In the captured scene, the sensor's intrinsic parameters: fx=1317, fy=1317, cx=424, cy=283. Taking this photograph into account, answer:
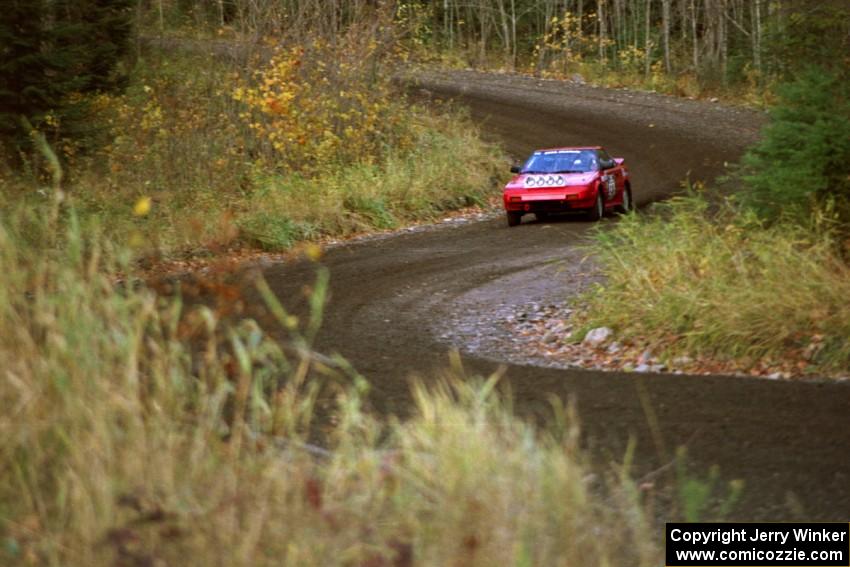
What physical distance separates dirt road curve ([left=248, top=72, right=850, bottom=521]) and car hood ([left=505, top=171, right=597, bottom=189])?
28.4 inches

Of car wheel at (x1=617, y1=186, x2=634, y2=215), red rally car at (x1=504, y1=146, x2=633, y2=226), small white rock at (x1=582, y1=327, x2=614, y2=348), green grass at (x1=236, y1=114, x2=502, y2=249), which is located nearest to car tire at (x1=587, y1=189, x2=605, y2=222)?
red rally car at (x1=504, y1=146, x2=633, y2=226)

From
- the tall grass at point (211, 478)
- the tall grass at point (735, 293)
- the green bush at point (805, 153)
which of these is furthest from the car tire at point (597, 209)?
the tall grass at point (211, 478)

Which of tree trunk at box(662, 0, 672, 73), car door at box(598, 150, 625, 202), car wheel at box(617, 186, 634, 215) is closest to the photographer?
car door at box(598, 150, 625, 202)

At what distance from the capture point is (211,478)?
4906 mm

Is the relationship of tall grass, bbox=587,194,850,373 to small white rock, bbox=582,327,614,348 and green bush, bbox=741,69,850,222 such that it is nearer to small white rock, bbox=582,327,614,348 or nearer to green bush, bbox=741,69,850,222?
small white rock, bbox=582,327,614,348

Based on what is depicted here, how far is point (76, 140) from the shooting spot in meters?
18.5

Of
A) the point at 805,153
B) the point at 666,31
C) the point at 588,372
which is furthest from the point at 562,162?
the point at 666,31

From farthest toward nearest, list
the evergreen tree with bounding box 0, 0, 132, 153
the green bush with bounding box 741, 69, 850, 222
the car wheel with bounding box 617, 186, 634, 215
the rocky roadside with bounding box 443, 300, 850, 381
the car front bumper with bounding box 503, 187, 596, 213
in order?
1. the car wheel with bounding box 617, 186, 634, 215
2. the car front bumper with bounding box 503, 187, 596, 213
3. the evergreen tree with bounding box 0, 0, 132, 153
4. the green bush with bounding box 741, 69, 850, 222
5. the rocky roadside with bounding box 443, 300, 850, 381

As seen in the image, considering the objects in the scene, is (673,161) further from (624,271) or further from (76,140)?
(624,271)

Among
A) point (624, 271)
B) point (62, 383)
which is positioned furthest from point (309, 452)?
point (624, 271)

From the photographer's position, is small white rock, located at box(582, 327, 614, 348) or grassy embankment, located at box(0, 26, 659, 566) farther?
small white rock, located at box(582, 327, 614, 348)

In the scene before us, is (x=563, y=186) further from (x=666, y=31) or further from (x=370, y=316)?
(x=666, y=31)

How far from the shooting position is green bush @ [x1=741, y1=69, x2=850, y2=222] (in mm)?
12109

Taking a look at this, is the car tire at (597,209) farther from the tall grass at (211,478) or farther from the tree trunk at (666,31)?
the tree trunk at (666,31)
